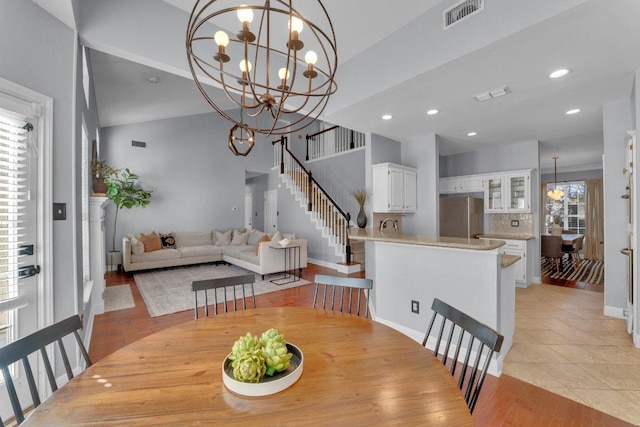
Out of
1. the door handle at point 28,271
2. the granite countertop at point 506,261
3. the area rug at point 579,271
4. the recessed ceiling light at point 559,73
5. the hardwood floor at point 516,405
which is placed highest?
the recessed ceiling light at point 559,73

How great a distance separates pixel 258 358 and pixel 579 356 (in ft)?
10.4

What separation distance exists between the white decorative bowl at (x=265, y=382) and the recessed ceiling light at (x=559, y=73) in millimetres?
3336

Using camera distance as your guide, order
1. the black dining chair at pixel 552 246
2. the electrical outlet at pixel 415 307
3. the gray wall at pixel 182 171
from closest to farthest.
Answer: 1. the electrical outlet at pixel 415 307
2. the black dining chair at pixel 552 246
3. the gray wall at pixel 182 171

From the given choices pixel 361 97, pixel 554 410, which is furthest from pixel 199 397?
pixel 361 97

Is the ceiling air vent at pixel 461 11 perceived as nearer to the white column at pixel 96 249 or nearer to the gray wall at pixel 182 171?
the white column at pixel 96 249

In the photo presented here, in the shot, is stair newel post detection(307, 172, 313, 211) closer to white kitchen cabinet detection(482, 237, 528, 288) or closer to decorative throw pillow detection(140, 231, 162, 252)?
decorative throw pillow detection(140, 231, 162, 252)

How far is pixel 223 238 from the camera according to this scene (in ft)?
24.8

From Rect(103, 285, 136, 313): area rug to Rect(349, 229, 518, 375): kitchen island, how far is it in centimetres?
342

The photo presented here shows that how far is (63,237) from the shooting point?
2.11 metres

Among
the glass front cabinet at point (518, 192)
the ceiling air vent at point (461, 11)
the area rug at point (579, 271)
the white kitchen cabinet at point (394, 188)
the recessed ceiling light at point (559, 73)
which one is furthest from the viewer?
the area rug at point (579, 271)

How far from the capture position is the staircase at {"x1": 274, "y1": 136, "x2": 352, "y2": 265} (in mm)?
6371

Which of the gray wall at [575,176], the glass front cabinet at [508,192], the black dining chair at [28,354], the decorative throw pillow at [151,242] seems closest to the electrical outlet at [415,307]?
the black dining chair at [28,354]

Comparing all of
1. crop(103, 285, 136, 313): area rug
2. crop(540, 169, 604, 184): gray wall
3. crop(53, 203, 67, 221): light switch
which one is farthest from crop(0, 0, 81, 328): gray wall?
crop(540, 169, 604, 184): gray wall

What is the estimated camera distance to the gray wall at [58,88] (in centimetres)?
187
